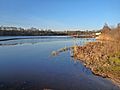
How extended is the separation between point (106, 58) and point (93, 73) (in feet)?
17.7

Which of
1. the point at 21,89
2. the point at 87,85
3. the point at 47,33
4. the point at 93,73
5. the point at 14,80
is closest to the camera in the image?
the point at 21,89

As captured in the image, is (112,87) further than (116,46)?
No

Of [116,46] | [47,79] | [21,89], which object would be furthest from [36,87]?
[116,46]

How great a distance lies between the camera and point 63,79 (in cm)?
1551

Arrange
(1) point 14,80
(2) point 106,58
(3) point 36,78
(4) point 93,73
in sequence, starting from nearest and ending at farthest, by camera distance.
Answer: (1) point 14,80, (3) point 36,78, (4) point 93,73, (2) point 106,58

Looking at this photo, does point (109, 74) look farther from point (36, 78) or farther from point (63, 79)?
point (36, 78)

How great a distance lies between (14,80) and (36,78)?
1.74 meters

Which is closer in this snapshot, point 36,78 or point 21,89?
point 21,89

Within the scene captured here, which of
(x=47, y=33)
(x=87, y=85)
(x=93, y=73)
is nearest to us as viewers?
(x=87, y=85)

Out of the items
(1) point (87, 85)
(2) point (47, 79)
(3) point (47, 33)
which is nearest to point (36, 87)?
(2) point (47, 79)

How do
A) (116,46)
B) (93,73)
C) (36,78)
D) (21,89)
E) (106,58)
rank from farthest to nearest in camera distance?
(116,46)
(106,58)
(93,73)
(36,78)
(21,89)

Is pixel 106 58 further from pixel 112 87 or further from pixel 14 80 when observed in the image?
pixel 14 80

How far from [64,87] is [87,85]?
166cm

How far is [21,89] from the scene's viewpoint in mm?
12469
